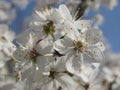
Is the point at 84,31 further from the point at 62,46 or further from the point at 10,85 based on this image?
the point at 10,85

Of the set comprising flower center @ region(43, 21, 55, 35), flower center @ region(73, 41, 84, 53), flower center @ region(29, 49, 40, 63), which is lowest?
flower center @ region(29, 49, 40, 63)

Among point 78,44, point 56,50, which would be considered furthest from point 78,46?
point 56,50

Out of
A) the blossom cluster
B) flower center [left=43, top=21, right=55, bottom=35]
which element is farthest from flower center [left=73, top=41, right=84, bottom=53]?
flower center [left=43, top=21, right=55, bottom=35]

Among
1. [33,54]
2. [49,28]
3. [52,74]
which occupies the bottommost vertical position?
[52,74]

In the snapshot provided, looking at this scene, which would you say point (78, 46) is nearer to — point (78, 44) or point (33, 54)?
point (78, 44)

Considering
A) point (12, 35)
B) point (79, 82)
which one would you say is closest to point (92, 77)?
point (79, 82)

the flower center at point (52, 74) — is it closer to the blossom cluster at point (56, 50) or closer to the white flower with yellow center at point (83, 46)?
the blossom cluster at point (56, 50)

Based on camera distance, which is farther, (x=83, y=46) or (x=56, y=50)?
(x=83, y=46)

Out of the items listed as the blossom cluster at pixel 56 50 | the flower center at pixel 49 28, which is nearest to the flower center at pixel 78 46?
the blossom cluster at pixel 56 50

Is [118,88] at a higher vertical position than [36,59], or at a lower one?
lower

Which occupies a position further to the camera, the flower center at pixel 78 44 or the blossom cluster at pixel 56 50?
the flower center at pixel 78 44

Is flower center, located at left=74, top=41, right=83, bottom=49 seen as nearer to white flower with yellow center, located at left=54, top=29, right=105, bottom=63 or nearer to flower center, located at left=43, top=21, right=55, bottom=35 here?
white flower with yellow center, located at left=54, top=29, right=105, bottom=63
